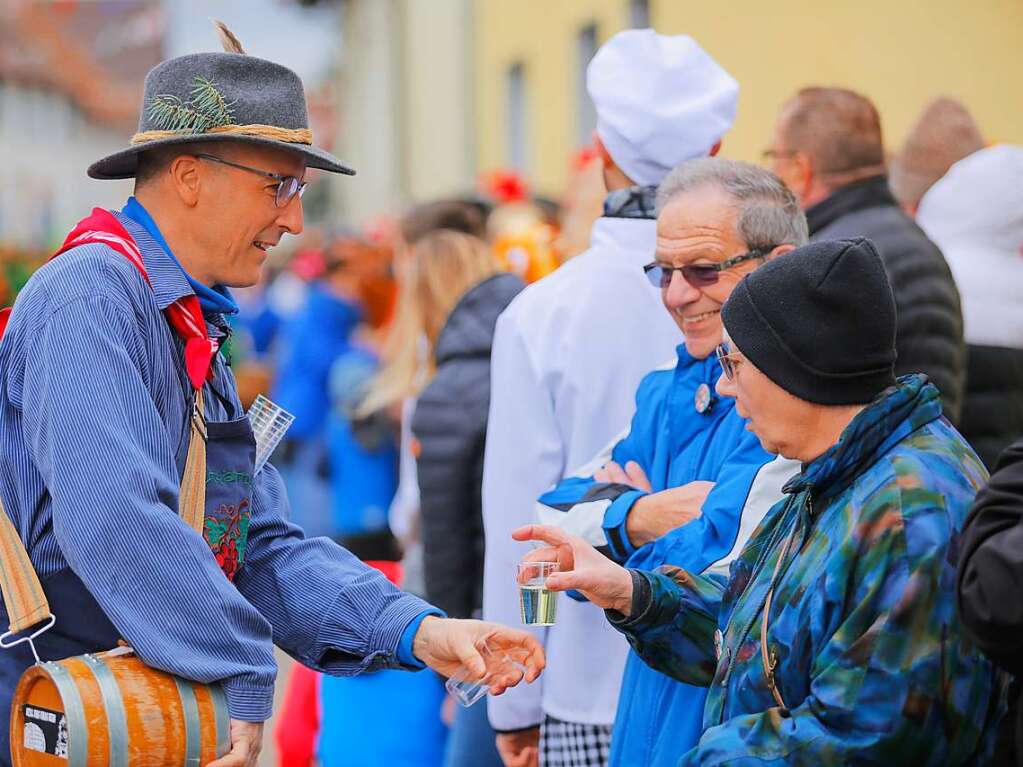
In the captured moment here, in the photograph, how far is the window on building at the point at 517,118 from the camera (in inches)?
687

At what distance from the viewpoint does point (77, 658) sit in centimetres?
247

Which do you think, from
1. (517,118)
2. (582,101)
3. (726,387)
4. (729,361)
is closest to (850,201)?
(726,387)

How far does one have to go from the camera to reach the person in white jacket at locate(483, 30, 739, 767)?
12.4 feet

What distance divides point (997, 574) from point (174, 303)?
1.49m

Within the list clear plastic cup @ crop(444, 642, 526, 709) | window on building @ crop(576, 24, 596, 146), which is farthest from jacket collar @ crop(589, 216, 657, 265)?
window on building @ crop(576, 24, 596, 146)

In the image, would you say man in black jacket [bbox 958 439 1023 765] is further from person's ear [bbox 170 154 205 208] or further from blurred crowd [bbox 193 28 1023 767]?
person's ear [bbox 170 154 205 208]

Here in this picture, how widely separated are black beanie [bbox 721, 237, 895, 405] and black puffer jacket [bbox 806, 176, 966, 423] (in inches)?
75.8

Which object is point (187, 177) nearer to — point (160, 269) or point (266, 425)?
point (160, 269)

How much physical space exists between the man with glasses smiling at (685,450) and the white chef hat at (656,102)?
412mm

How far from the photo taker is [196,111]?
110 inches

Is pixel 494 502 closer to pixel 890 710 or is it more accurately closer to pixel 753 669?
pixel 753 669

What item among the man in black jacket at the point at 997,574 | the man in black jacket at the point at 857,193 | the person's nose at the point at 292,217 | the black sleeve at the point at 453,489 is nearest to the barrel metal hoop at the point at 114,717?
the person's nose at the point at 292,217

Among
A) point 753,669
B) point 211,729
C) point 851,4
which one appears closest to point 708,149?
point 753,669

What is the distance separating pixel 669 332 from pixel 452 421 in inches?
41.8
